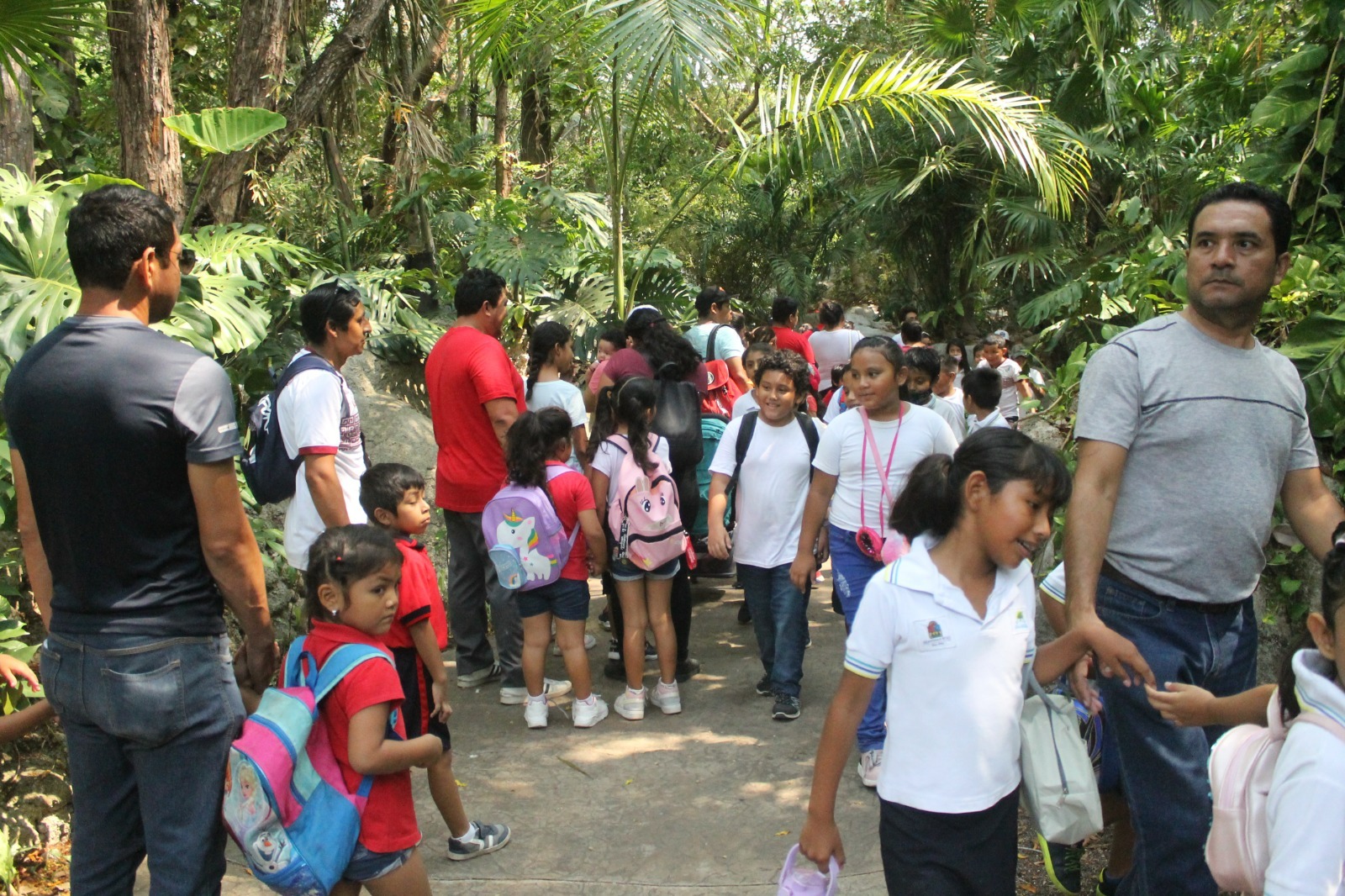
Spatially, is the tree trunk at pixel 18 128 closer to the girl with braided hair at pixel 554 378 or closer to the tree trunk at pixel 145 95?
the tree trunk at pixel 145 95

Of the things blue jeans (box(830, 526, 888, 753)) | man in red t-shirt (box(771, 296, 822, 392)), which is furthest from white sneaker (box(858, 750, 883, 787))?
man in red t-shirt (box(771, 296, 822, 392))

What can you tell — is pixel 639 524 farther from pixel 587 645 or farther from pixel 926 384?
pixel 926 384

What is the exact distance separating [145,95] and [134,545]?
477 cm

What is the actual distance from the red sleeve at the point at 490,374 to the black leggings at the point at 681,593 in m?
1.16

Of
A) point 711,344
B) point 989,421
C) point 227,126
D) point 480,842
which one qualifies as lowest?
point 480,842

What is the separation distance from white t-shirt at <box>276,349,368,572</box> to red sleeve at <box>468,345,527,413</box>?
1.10m

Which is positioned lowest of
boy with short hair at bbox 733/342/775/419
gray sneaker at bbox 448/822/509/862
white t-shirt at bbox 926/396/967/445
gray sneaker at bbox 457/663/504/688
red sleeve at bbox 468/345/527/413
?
gray sneaker at bbox 457/663/504/688

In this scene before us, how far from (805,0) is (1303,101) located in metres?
20.6

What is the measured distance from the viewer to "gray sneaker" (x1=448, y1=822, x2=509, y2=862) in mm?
4059

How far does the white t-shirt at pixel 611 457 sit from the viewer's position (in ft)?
17.7

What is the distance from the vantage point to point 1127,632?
2908mm

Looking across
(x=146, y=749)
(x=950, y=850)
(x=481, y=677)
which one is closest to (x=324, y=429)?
(x=146, y=749)

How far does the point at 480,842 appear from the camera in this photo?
161 inches

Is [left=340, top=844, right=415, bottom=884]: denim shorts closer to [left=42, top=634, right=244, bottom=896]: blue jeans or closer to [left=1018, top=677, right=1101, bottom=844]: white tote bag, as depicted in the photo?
[left=42, top=634, right=244, bottom=896]: blue jeans
